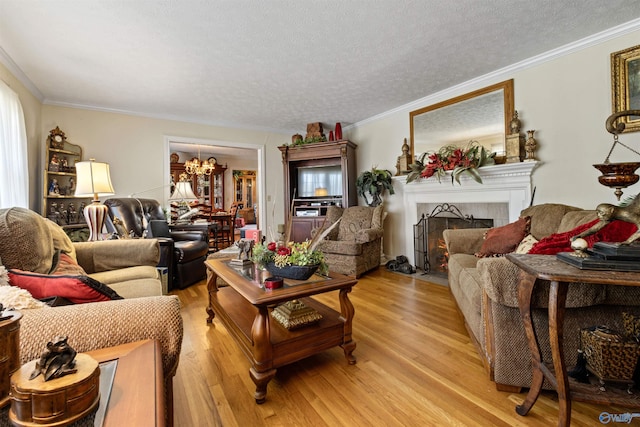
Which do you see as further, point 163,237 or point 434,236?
point 434,236

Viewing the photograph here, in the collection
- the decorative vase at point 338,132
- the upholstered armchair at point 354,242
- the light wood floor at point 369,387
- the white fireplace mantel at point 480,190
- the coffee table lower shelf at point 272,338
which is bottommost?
the light wood floor at point 369,387

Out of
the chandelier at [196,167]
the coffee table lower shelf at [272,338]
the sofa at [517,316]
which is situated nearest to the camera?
the sofa at [517,316]

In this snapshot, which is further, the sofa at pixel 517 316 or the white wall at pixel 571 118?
the white wall at pixel 571 118

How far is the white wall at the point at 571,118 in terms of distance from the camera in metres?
2.41

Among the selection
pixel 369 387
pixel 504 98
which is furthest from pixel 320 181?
pixel 369 387

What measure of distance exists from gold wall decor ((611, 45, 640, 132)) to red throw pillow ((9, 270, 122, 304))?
3.78m

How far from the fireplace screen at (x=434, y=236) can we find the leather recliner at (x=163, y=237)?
296cm

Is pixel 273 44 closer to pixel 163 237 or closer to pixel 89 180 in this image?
pixel 89 180

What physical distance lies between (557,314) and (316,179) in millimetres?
4231

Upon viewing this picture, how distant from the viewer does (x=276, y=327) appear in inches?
66.9

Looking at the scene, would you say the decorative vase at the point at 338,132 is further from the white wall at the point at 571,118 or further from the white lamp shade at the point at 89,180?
the white lamp shade at the point at 89,180

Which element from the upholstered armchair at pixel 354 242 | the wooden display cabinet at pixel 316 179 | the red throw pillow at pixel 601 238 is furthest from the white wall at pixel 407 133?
the red throw pillow at pixel 601 238

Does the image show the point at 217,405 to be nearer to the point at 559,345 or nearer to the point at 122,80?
the point at 559,345

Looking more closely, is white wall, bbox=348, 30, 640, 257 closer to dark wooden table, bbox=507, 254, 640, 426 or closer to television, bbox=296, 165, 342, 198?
dark wooden table, bbox=507, 254, 640, 426
